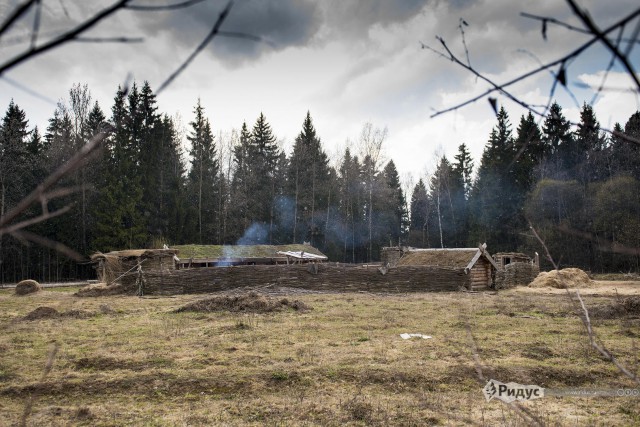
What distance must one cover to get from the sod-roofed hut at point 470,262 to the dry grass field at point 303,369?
33.3 ft

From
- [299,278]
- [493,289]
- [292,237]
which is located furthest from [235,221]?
[493,289]

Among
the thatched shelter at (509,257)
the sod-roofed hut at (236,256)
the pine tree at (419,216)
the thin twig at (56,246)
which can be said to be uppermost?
the pine tree at (419,216)

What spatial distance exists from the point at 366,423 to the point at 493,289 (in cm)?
2155

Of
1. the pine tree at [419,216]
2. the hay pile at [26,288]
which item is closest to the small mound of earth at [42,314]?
the hay pile at [26,288]

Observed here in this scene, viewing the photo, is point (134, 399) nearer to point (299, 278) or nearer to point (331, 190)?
point (299, 278)

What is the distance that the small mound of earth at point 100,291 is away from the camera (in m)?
20.2

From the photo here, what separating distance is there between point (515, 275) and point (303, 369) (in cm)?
2298

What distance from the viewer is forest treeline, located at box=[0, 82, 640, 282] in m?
34.2

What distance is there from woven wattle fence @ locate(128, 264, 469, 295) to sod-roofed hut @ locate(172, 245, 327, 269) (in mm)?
6815

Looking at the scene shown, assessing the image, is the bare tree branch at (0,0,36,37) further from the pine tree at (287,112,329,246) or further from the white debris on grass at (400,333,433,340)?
the pine tree at (287,112,329,246)

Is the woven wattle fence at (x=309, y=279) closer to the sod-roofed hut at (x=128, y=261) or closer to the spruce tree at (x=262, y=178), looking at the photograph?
the sod-roofed hut at (x=128, y=261)

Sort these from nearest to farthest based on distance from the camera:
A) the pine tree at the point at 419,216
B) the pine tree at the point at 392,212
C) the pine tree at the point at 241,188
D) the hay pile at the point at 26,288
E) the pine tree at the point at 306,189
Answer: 1. the hay pile at the point at 26,288
2. the pine tree at the point at 241,188
3. the pine tree at the point at 306,189
4. the pine tree at the point at 392,212
5. the pine tree at the point at 419,216

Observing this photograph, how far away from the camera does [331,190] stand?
49656 millimetres

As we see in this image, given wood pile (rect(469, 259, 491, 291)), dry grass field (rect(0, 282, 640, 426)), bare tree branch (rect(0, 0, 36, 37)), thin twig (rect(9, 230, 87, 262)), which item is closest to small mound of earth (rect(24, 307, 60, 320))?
dry grass field (rect(0, 282, 640, 426))
